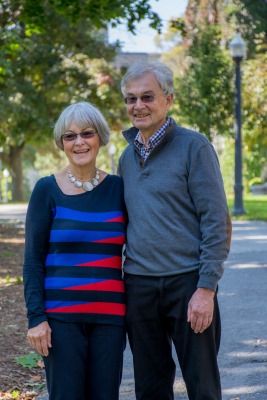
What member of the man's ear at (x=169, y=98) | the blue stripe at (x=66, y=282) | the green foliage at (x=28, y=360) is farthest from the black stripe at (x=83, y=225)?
the green foliage at (x=28, y=360)

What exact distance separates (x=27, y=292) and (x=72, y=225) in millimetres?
348

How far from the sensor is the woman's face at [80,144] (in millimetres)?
3471

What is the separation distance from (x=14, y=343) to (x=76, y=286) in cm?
344

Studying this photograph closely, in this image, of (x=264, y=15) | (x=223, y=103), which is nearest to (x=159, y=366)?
(x=223, y=103)

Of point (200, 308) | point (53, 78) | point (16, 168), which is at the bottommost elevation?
point (16, 168)

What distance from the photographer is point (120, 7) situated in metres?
13.4

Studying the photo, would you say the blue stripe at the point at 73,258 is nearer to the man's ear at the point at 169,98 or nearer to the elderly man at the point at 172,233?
the elderly man at the point at 172,233

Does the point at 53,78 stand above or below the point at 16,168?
above

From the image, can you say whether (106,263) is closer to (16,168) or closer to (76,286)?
(76,286)

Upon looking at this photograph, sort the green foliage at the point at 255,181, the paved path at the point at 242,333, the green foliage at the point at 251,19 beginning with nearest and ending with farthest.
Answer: the paved path at the point at 242,333
the green foliage at the point at 251,19
the green foliage at the point at 255,181

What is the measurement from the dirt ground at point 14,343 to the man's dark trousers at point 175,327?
6.02 ft

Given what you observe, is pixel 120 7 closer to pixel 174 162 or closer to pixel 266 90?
pixel 174 162

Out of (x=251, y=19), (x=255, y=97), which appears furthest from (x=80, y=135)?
(x=251, y=19)

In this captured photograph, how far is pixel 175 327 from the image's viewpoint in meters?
3.55
